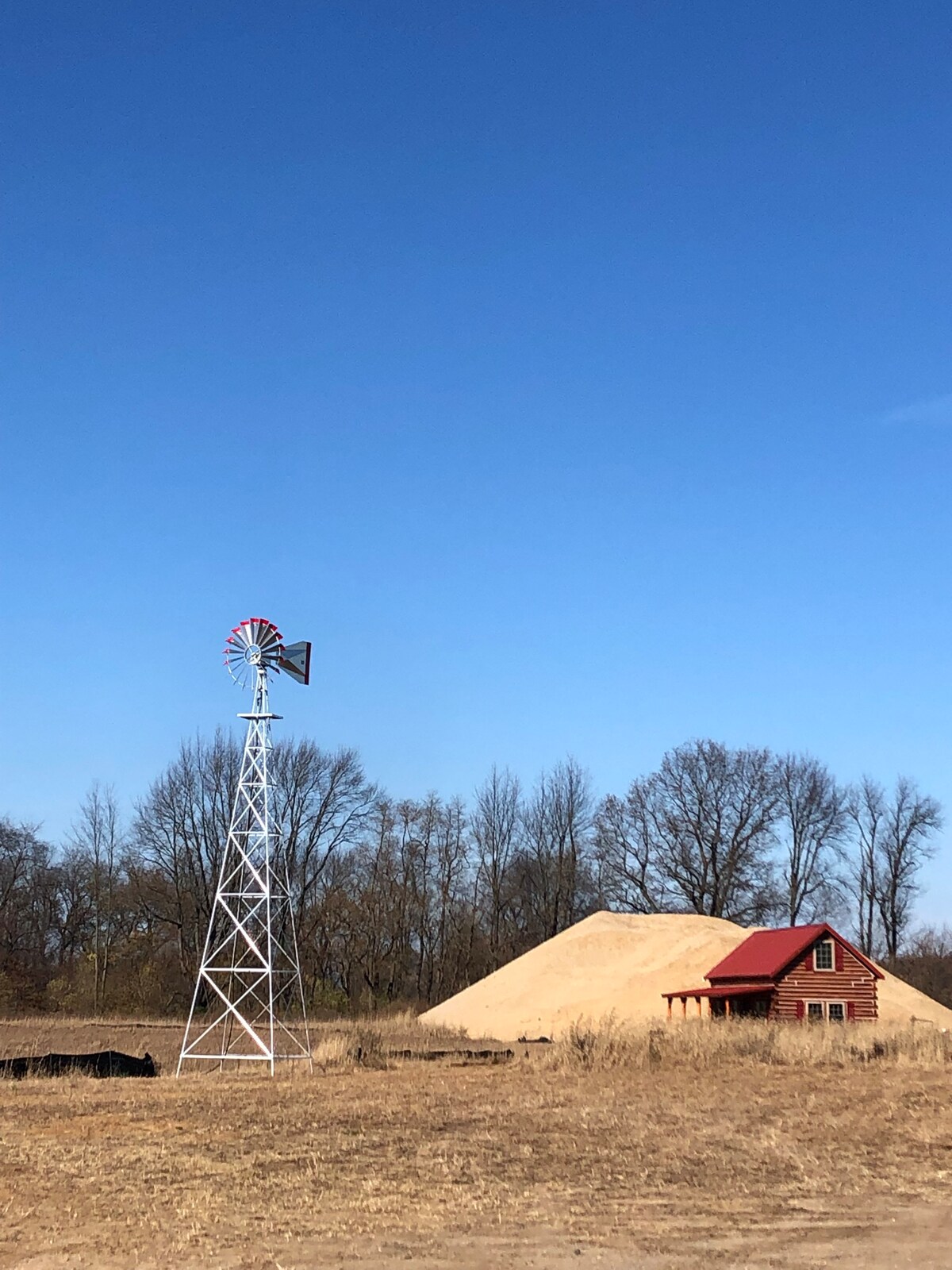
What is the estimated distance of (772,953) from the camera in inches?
1654

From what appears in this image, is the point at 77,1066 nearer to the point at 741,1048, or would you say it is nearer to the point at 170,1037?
the point at 741,1048

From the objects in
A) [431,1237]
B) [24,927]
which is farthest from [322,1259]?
[24,927]

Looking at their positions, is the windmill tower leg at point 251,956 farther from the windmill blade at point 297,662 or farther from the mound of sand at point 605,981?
the mound of sand at point 605,981

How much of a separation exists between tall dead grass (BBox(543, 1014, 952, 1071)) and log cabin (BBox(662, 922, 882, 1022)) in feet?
36.5

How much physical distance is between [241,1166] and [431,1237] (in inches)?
158

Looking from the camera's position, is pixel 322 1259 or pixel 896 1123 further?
pixel 896 1123

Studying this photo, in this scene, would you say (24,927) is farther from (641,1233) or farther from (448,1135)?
(641,1233)

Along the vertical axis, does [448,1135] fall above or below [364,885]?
below

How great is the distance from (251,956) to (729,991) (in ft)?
87.1

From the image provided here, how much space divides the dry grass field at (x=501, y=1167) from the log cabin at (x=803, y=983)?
15.1 metres

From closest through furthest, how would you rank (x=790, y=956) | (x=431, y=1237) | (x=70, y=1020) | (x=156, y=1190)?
(x=431, y=1237), (x=156, y=1190), (x=790, y=956), (x=70, y=1020)

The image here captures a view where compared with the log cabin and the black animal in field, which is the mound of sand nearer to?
the log cabin

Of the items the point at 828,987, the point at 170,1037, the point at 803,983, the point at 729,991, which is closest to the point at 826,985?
the point at 828,987

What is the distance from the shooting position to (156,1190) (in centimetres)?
1220
